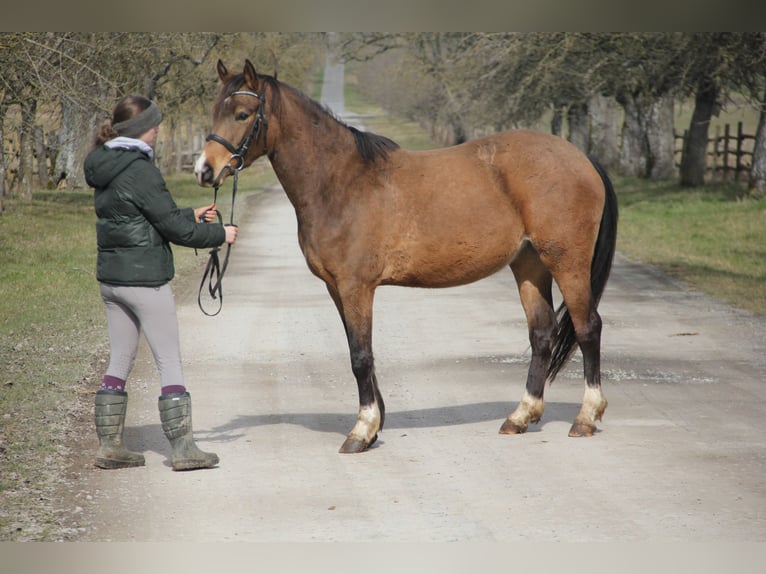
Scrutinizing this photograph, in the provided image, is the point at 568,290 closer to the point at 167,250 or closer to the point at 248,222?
the point at 167,250

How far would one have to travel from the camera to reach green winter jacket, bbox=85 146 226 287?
6.12 metres

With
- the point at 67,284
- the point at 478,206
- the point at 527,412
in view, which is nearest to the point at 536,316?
the point at 527,412

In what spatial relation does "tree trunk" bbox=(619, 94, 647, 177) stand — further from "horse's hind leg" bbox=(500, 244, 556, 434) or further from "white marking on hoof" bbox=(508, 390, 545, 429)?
"white marking on hoof" bbox=(508, 390, 545, 429)

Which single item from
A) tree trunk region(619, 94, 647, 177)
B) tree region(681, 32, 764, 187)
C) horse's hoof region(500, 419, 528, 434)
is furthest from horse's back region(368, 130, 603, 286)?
tree trunk region(619, 94, 647, 177)

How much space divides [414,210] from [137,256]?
5.74 feet

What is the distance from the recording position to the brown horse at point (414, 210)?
6.89 metres

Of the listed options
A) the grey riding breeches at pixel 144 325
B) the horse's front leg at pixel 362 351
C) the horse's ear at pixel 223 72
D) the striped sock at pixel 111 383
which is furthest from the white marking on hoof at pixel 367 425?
the horse's ear at pixel 223 72

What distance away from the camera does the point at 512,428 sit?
727 cm

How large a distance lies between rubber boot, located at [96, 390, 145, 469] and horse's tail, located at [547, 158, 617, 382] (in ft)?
9.04

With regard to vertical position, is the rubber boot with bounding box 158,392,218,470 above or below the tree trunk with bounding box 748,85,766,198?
above

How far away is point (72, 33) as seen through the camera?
1952 centimetres

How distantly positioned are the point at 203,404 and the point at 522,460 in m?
2.52

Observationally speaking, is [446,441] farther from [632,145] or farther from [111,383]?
[632,145]

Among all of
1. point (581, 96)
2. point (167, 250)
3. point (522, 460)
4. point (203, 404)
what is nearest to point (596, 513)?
point (522, 460)
